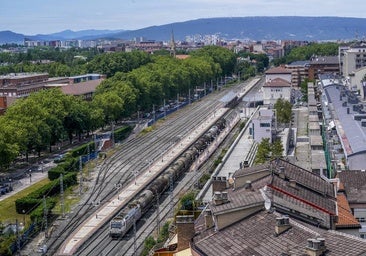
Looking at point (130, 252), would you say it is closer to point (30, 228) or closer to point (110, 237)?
point (110, 237)

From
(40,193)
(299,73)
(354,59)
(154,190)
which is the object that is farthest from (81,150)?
(299,73)

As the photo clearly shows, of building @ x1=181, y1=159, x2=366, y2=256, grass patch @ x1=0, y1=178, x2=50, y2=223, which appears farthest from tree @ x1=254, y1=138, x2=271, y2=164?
building @ x1=181, y1=159, x2=366, y2=256

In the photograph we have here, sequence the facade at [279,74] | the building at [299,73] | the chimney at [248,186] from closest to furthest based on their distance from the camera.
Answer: the chimney at [248,186] < the facade at [279,74] < the building at [299,73]

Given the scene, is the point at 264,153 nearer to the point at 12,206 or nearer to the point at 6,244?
the point at 12,206

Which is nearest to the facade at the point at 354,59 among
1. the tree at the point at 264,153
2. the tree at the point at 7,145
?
the tree at the point at 264,153

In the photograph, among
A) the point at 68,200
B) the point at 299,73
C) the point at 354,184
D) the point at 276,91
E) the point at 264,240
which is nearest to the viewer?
the point at 264,240

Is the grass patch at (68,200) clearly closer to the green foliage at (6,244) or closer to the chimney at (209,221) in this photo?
the green foliage at (6,244)
